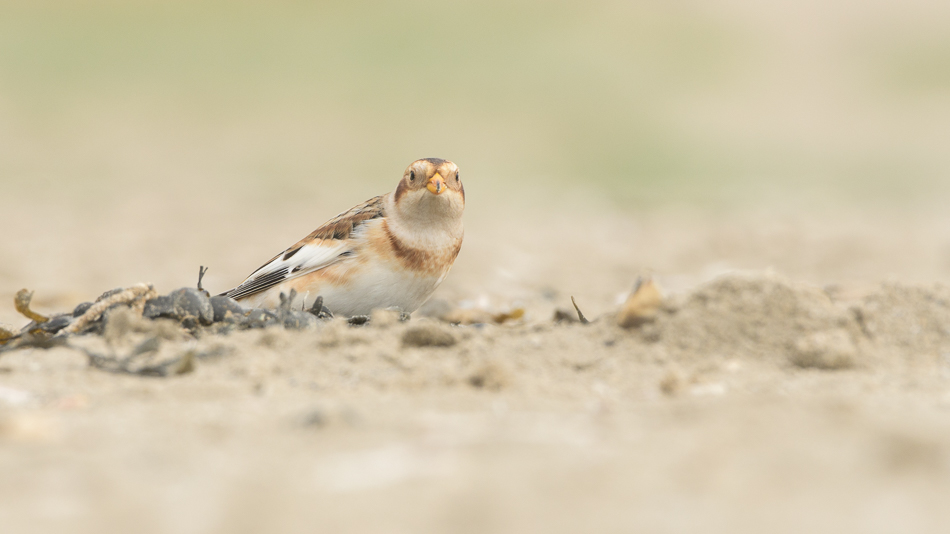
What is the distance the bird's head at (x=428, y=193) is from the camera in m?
4.95

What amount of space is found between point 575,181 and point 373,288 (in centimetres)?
1140

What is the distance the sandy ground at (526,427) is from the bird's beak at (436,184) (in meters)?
1.15

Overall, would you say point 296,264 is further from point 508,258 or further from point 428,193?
point 508,258

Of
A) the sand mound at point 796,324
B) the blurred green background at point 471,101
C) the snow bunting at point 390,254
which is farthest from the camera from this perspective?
the blurred green background at point 471,101

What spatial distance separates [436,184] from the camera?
4.91m

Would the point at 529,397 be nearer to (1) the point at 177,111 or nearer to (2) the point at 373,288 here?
(2) the point at 373,288

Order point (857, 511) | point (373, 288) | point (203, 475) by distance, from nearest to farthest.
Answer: point (857, 511) < point (203, 475) < point (373, 288)

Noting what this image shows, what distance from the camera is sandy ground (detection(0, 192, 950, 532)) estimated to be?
2066 millimetres

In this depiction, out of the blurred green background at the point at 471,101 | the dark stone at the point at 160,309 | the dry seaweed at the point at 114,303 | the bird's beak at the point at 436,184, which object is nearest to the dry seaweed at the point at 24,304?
the dry seaweed at the point at 114,303

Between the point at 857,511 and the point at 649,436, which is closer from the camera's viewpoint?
the point at 857,511

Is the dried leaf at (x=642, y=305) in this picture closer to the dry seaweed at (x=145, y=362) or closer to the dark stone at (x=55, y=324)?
the dry seaweed at (x=145, y=362)

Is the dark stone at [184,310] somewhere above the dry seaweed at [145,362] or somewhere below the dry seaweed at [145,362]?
above

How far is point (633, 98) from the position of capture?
21.5 metres

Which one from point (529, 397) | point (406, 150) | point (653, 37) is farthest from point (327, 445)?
point (653, 37)
